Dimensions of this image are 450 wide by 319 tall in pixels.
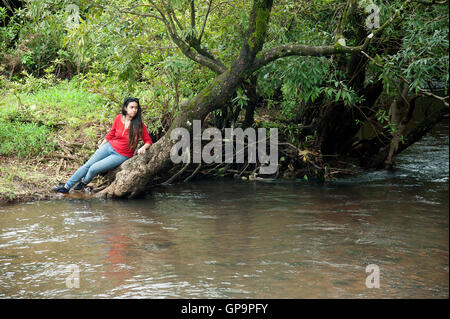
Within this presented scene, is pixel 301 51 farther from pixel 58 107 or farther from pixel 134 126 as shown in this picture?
pixel 58 107

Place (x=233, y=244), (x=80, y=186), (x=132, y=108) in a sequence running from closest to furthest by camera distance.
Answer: (x=233, y=244) < (x=132, y=108) < (x=80, y=186)

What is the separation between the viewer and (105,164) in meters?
8.38

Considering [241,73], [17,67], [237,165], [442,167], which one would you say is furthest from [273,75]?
[17,67]

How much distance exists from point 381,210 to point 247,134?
3312 millimetres

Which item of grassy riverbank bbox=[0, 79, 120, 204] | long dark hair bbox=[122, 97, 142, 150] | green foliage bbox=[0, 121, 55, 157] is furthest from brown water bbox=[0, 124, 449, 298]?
green foliage bbox=[0, 121, 55, 157]

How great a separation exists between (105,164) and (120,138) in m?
0.47

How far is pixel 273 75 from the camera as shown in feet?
27.9

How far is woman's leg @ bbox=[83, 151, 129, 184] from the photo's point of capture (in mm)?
8352

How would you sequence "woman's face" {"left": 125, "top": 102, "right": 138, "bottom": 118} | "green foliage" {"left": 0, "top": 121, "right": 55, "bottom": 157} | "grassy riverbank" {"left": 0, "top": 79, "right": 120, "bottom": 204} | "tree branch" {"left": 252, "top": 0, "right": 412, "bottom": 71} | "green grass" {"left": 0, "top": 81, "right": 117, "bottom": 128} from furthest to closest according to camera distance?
"green grass" {"left": 0, "top": 81, "right": 117, "bottom": 128} < "green foliage" {"left": 0, "top": 121, "right": 55, "bottom": 157} < "grassy riverbank" {"left": 0, "top": 79, "right": 120, "bottom": 204} < "woman's face" {"left": 125, "top": 102, "right": 138, "bottom": 118} < "tree branch" {"left": 252, "top": 0, "right": 412, "bottom": 71}

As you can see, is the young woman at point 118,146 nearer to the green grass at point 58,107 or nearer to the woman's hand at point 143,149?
the woman's hand at point 143,149

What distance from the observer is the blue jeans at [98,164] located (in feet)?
27.5

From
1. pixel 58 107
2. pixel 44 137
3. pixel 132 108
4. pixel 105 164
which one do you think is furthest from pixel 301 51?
pixel 58 107

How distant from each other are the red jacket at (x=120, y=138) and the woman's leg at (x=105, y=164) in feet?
0.29

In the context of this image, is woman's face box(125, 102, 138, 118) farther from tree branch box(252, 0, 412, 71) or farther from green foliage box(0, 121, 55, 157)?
green foliage box(0, 121, 55, 157)
